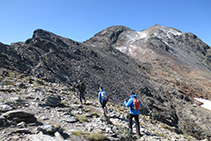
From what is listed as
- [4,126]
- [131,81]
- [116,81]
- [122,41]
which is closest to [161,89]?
[131,81]

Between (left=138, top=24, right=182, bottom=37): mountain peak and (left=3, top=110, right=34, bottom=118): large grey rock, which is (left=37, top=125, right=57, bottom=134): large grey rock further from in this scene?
(left=138, top=24, right=182, bottom=37): mountain peak

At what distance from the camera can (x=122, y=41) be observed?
123 metres

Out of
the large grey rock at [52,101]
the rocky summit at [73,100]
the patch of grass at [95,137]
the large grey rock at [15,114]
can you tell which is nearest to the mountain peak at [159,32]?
the rocky summit at [73,100]

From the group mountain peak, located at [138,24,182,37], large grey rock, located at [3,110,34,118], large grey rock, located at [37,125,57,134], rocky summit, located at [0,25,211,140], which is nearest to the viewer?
large grey rock, located at [37,125,57,134]

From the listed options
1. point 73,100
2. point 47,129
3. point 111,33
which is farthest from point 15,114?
point 111,33

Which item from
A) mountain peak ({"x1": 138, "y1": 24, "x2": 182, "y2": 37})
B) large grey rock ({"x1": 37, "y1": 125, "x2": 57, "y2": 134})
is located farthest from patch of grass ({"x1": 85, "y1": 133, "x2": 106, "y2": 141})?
mountain peak ({"x1": 138, "y1": 24, "x2": 182, "y2": 37})

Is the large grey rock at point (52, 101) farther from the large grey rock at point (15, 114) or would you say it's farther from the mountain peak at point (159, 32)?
the mountain peak at point (159, 32)

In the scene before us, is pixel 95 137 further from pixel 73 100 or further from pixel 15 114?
pixel 73 100

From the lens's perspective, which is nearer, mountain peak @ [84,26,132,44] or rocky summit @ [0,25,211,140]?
rocky summit @ [0,25,211,140]

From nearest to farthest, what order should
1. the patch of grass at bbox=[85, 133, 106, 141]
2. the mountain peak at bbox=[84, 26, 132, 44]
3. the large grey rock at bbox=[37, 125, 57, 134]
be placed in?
the large grey rock at bbox=[37, 125, 57, 134], the patch of grass at bbox=[85, 133, 106, 141], the mountain peak at bbox=[84, 26, 132, 44]

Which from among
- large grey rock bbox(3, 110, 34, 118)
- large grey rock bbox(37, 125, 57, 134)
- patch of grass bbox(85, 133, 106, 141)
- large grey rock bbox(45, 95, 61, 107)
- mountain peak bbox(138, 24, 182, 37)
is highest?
mountain peak bbox(138, 24, 182, 37)

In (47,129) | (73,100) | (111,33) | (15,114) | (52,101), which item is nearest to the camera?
Result: (47,129)

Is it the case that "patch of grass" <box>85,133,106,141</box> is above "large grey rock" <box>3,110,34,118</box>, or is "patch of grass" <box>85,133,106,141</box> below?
below

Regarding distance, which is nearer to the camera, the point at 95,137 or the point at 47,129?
the point at 47,129
